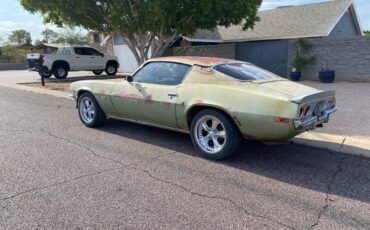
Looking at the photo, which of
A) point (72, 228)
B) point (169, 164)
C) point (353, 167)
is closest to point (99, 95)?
point (169, 164)

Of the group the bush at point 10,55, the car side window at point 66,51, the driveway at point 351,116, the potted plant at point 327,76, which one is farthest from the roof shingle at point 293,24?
the bush at point 10,55

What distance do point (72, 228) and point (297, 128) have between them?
270 cm

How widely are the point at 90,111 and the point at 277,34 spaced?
1637 cm

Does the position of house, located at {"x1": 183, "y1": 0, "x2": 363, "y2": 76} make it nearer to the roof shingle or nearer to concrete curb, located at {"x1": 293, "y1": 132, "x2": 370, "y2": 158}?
the roof shingle

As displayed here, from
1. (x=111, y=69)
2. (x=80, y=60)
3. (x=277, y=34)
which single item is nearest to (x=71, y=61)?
(x=80, y=60)

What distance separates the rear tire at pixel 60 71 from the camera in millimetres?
17281

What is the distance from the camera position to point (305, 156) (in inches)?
185

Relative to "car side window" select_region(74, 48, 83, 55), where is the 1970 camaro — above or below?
below

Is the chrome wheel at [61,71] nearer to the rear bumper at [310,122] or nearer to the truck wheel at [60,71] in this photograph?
the truck wheel at [60,71]

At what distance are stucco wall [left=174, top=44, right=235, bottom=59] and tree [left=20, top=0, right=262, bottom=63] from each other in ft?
15.4

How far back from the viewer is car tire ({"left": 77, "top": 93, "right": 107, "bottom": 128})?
6.23m

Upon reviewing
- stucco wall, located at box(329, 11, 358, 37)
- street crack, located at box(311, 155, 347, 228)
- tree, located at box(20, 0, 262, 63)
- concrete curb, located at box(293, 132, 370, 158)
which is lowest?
street crack, located at box(311, 155, 347, 228)

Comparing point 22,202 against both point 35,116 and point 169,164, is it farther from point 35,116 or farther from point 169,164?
point 35,116

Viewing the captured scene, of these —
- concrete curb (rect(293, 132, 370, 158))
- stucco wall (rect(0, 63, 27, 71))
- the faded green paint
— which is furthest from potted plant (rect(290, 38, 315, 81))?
stucco wall (rect(0, 63, 27, 71))
